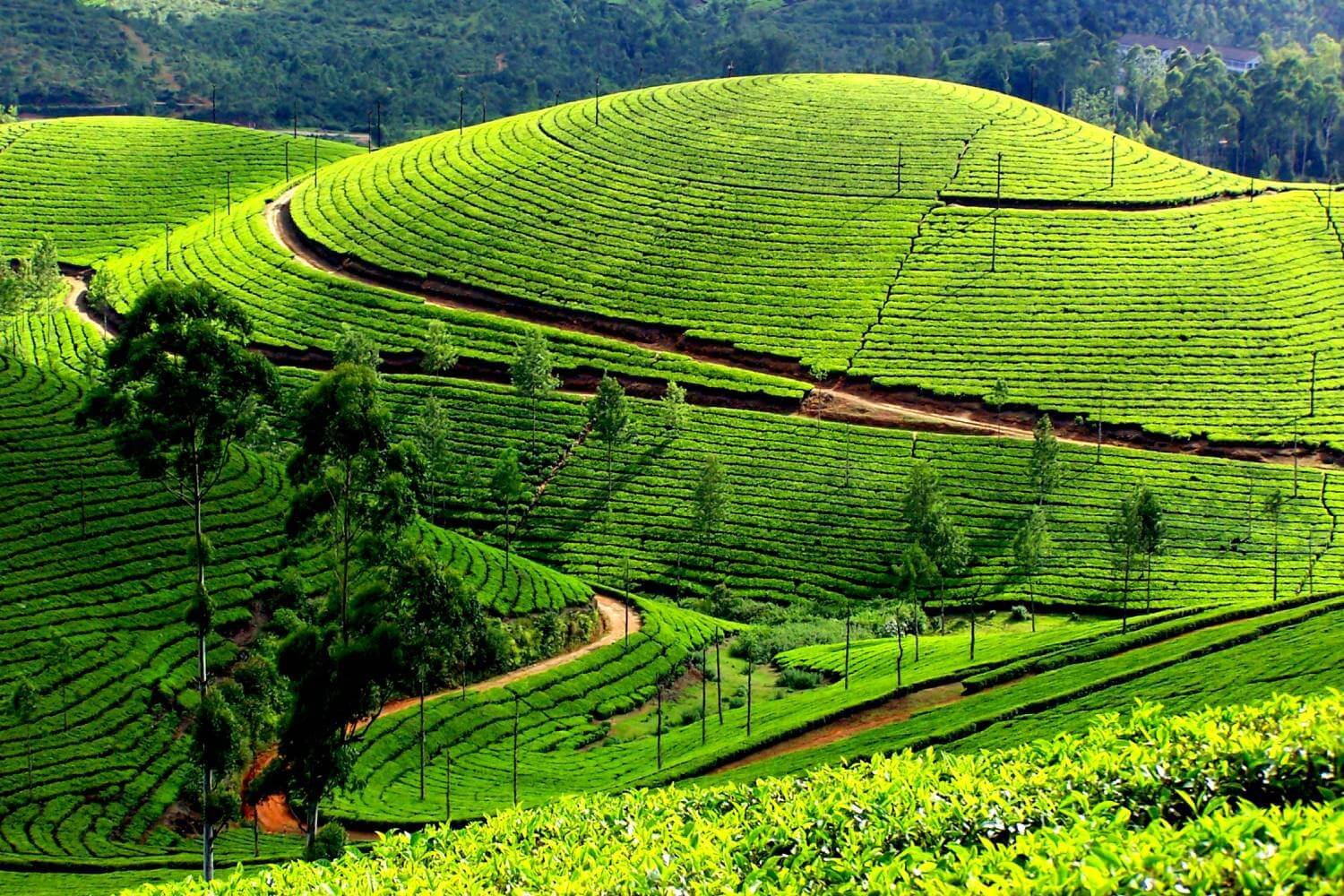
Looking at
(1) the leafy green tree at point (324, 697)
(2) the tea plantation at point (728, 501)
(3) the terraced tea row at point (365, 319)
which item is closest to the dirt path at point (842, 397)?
(2) the tea plantation at point (728, 501)

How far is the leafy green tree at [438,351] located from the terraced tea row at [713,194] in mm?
13677

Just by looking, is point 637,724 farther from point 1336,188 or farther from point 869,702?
point 1336,188

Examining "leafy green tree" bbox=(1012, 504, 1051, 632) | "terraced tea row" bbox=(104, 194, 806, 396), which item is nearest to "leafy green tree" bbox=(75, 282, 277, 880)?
"leafy green tree" bbox=(1012, 504, 1051, 632)

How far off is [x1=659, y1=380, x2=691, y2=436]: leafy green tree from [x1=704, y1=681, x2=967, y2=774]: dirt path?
154 feet

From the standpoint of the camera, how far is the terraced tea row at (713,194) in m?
121

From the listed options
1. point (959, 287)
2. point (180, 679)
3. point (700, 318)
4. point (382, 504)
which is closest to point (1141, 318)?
point (959, 287)

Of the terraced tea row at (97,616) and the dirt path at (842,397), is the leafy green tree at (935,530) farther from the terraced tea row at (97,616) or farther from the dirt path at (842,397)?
the terraced tea row at (97,616)

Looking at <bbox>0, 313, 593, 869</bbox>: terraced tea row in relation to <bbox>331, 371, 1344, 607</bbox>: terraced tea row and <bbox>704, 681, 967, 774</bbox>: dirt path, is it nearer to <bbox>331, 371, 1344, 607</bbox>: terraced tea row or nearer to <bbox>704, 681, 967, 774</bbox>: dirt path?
<bbox>331, 371, 1344, 607</bbox>: terraced tea row

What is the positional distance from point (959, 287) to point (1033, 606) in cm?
4436

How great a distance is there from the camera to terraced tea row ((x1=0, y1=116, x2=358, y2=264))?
143 meters

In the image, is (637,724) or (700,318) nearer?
(637,724)

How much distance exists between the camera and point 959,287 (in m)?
121

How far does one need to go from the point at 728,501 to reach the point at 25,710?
48.5 metres

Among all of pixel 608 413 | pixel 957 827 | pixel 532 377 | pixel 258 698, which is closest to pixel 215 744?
pixel 258 698
